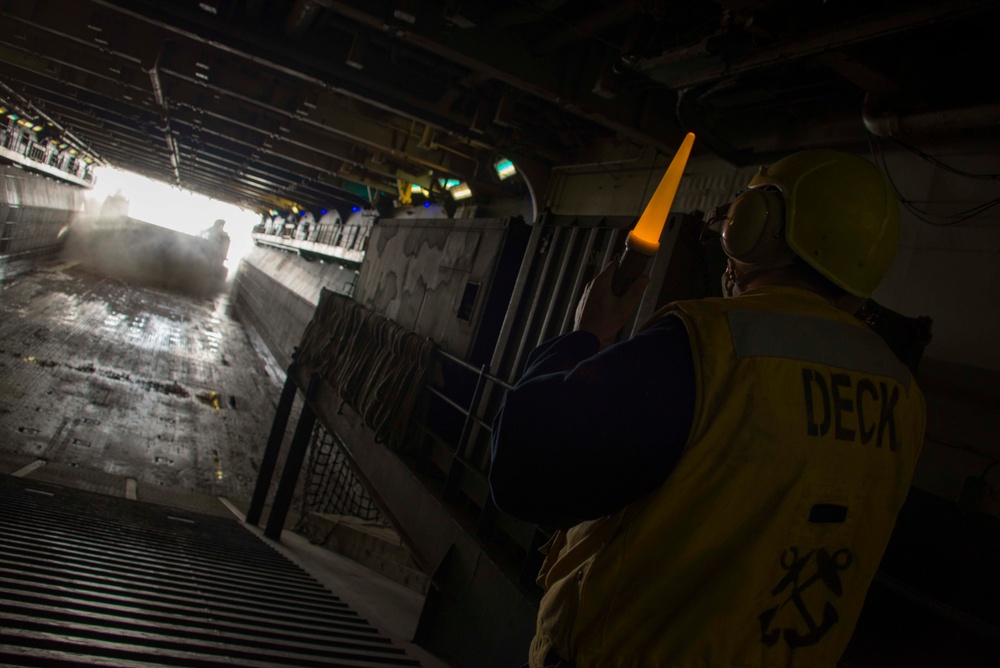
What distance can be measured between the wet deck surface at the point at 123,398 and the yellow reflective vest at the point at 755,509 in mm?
9300

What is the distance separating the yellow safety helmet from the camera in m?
1.47

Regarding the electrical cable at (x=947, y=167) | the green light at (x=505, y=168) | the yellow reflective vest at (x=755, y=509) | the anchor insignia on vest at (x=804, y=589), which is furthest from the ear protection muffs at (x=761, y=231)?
the green light at (x=505, y=168)

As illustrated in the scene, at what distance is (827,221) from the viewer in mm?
1470

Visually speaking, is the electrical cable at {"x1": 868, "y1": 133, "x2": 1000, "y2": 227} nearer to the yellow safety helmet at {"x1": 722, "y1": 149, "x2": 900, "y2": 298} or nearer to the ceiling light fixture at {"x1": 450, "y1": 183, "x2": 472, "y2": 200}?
the yellow safety helmet at {"x1": 722, "y1": 149, "x2": 900, "y2": 298}

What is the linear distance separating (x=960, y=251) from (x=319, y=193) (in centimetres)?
1827

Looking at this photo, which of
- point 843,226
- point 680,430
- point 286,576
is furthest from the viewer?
point 286,576

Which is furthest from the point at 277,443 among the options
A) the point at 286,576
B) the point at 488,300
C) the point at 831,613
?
the point at 831,613

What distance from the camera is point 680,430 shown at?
3.95 ft

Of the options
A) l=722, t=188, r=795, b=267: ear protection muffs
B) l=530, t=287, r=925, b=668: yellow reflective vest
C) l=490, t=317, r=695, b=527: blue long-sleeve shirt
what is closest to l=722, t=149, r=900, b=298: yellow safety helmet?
l=722, t=188, r=795, b=267: ear protection muffs

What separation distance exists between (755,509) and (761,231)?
665mm

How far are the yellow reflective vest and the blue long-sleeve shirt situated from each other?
0.04 m

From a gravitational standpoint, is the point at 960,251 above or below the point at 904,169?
below

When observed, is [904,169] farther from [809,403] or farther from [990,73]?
[809,403]

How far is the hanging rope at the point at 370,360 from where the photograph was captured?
502cm
